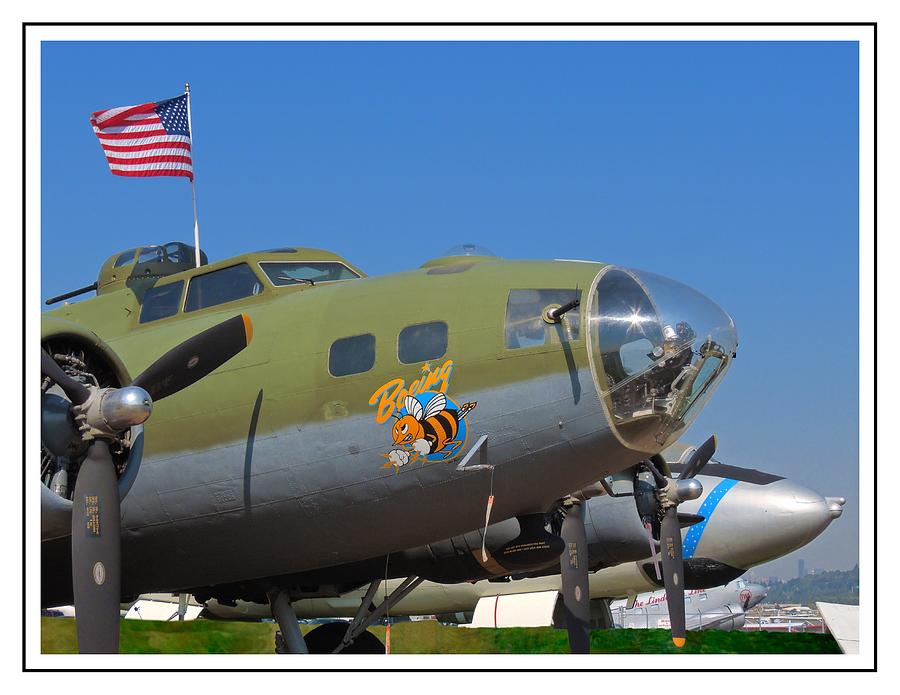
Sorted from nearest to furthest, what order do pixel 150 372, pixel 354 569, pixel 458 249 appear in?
pixel 150 372
pixel 458 249
pixel 354 569

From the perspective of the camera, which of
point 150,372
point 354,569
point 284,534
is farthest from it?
point 354,569

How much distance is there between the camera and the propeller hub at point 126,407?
946cm

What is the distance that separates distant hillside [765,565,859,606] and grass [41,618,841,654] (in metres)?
1.18

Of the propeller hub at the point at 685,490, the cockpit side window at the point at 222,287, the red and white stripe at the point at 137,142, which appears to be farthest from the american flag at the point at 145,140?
the propeller hub at the point at 685,490

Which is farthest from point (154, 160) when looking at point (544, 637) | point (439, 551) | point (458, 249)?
point (544, 637)

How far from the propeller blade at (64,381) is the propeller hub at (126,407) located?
25cm

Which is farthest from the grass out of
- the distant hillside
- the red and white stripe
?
the red and white stripe

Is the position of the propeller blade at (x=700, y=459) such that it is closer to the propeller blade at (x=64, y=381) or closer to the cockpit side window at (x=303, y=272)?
the cockpit side window at (x=303, y=272)

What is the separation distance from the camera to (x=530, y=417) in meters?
10.6

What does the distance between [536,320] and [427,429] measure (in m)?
1.44

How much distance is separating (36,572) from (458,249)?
579 cm

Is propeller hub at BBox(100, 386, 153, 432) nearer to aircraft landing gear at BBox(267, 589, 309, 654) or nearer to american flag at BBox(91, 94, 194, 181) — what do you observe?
aircraft landing gear at BBox(267, 589, 309, 654)

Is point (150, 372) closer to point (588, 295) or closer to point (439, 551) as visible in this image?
point (588, 295)
